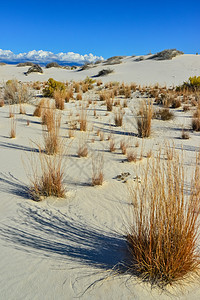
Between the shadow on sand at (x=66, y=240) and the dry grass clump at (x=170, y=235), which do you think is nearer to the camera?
the dry grass clump at (x=170, y=235)

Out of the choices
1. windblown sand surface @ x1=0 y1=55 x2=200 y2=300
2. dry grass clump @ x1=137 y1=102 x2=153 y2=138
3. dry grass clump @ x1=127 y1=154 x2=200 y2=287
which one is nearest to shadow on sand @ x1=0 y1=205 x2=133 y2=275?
windblown sand surface @ x1=0 y1=55 x2=200 y2=300

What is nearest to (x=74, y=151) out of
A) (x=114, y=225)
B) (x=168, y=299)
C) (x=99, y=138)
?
(x=99, y=138)

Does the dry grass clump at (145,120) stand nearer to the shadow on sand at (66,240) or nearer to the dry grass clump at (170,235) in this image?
the shadow on sand at (66,240)

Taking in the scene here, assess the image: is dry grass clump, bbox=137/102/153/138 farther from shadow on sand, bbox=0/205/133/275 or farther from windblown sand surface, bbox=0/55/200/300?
shadow on sand, bbox=0/205/133/275

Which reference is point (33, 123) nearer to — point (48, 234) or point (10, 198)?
point (10, 198)

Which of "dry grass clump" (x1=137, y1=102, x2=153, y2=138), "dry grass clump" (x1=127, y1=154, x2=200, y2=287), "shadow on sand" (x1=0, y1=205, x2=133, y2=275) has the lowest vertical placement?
"shadow on sand" (x1=0, y1=205, x2=133, y2=275)

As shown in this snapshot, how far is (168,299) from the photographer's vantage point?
1618mm

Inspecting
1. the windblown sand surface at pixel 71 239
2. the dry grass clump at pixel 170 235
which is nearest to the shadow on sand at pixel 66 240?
the windblown sand surface at pixel 71 239

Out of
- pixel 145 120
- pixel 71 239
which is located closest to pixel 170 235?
pixel 71 239

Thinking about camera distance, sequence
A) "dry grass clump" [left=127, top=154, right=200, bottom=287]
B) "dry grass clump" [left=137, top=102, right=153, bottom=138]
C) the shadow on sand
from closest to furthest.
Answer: "dry grass clump" [left=127, top=154, right=200, bottom=287], the shadow on sand, "dry grass clump" [left=137, top=102, right=153, bottom=138]

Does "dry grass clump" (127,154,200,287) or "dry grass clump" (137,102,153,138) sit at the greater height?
"dry grass clump" (137,102,153,138)

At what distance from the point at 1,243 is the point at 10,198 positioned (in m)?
0.88

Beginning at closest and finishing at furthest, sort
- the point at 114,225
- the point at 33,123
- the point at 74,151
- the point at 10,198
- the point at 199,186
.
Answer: the point at 199,186, the point at 114,225, the point at 10,198, the point at 74,151, the point at 33,123

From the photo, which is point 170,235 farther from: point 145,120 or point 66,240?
point 145,120
